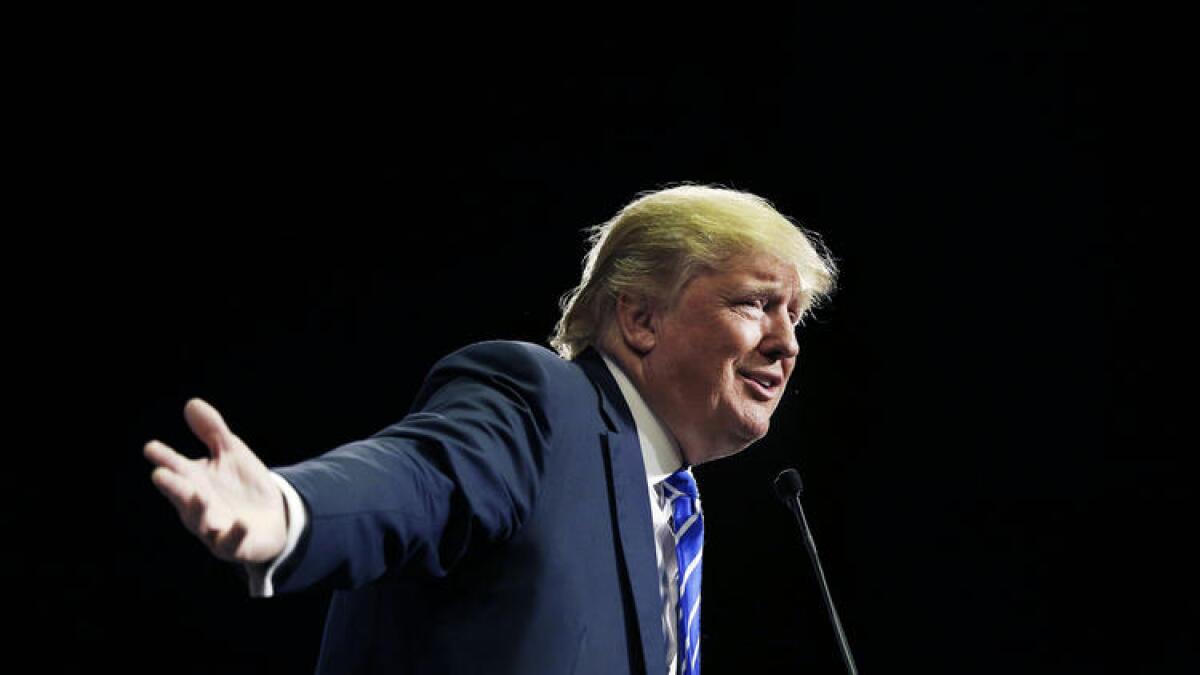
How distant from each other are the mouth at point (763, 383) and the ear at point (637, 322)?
0.14 metres

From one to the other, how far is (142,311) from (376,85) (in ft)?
2.41

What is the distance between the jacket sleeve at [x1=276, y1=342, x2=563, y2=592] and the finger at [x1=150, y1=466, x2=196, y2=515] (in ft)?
0.46

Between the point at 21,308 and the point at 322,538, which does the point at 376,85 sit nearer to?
the point at 21,308

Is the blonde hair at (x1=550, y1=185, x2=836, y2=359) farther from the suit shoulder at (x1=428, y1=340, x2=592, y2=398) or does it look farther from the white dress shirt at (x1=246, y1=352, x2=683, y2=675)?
the suit shoulder at (x1=428, y1=340, x2=592, y2=398)

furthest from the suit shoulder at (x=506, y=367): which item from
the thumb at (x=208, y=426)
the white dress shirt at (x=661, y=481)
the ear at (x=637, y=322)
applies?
the thumb at (x=208, y=426)

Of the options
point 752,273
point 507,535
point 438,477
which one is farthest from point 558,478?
point 752,273

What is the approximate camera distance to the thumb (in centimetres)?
96

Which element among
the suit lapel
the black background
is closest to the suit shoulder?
the suit lapel

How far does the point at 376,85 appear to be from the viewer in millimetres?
2982

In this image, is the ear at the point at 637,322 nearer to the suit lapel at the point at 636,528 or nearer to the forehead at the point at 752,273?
the forehead at the point at 752,273

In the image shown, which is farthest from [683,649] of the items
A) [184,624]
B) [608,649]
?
[184,624]

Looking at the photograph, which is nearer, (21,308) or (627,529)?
(627,529)

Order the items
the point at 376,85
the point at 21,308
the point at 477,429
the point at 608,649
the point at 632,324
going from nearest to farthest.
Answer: the point at 477,429
the point at 608,649
the point at 632,324
the point at 21,308
the point at 376,85

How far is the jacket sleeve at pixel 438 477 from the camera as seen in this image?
1109 millimetres
